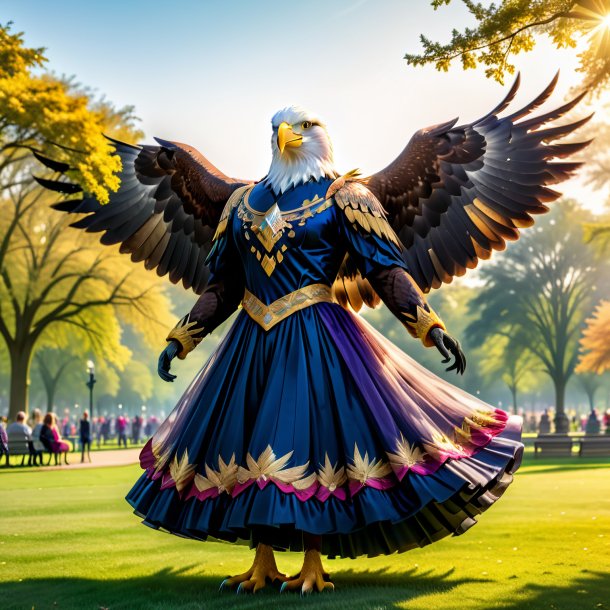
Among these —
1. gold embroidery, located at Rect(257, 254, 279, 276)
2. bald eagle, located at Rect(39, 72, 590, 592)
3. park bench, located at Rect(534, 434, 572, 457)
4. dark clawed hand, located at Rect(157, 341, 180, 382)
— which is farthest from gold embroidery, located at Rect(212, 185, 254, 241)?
park bench, located at Rect(534, 434, 572, 457)

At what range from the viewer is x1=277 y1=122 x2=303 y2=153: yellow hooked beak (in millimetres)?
6043

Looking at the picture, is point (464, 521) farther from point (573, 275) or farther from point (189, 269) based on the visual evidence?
point (573, 275)

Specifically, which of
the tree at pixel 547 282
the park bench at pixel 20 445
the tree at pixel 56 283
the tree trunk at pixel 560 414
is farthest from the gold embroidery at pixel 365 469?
the tree at pixel 547 282

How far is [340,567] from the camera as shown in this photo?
6980 mm

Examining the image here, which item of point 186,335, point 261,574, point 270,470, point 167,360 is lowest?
point 261,574

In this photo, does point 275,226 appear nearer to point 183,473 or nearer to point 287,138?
point 287,138

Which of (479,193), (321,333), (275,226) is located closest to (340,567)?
(321,333)

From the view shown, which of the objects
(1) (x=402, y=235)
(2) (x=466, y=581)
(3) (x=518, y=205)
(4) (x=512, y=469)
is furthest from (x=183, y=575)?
(3) (x=518, y=205)

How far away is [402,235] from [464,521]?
2213mm

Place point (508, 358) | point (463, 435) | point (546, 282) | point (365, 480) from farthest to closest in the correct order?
1. point (508, 358)
2. point (546, 282)
3. point (463, 435)
4. point (365, 480)

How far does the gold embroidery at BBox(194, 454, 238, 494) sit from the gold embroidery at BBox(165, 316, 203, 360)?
3.31 ft

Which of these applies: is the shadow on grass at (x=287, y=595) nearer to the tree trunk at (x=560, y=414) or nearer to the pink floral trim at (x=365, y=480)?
the pink floral trim at (x=365, y=480)

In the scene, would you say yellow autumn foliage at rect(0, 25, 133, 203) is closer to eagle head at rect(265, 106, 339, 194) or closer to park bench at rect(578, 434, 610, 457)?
eagle head at rect(265, 106, 339, 194)

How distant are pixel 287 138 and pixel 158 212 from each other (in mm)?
1703
